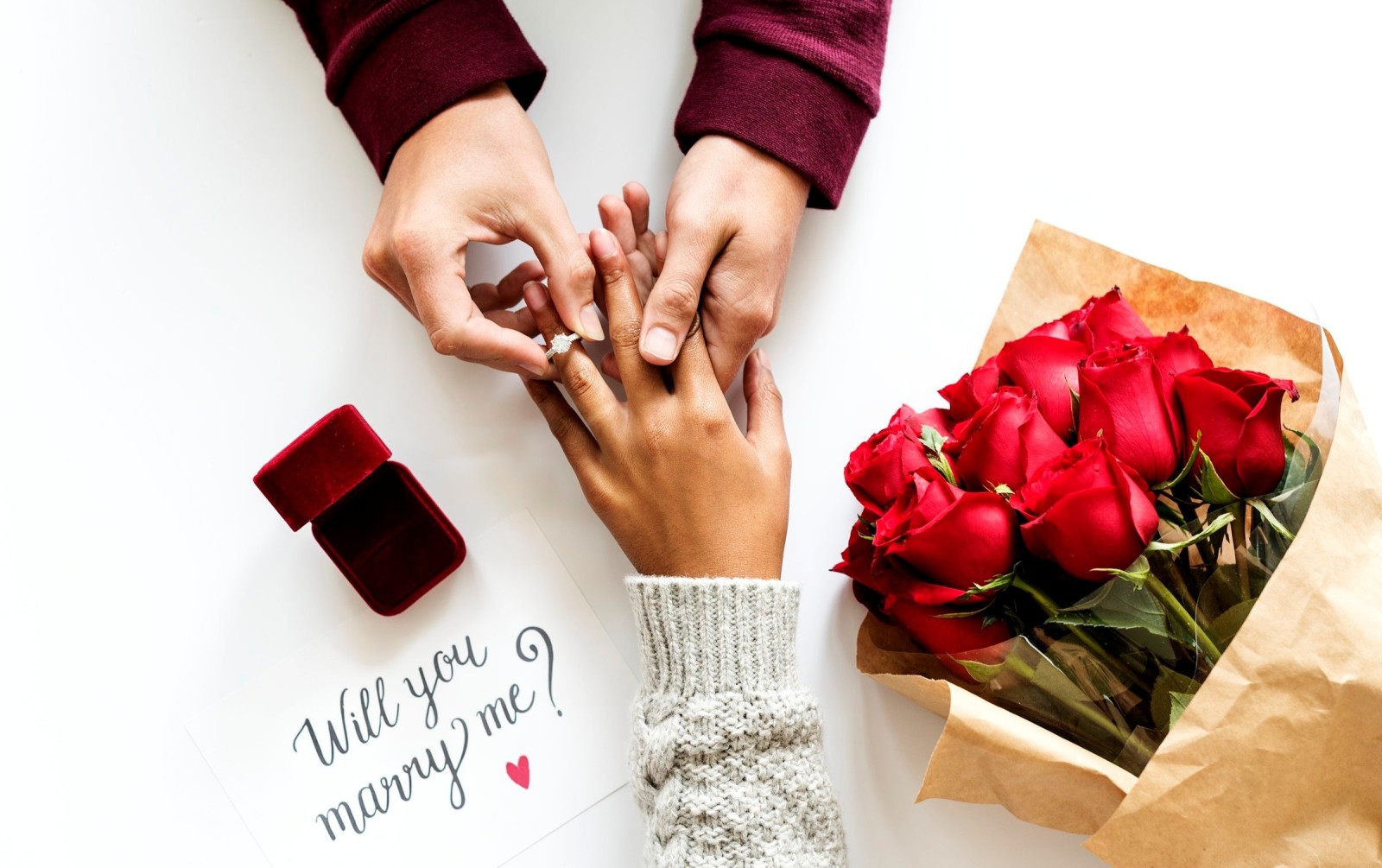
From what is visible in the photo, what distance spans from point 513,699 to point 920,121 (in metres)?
0.60

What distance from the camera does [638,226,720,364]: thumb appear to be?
67 cm

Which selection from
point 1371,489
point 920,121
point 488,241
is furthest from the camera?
point 920,121

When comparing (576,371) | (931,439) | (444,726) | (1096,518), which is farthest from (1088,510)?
(444,726)

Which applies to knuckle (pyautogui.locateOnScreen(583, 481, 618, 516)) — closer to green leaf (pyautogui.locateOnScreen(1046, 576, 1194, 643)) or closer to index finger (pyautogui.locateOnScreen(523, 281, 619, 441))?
index finger (pyautogui.locateOnScreen(523, 281, 619, 441))

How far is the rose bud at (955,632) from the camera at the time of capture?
21.2 inches

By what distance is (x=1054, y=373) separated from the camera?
0.53 metres

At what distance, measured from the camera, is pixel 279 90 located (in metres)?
0.77

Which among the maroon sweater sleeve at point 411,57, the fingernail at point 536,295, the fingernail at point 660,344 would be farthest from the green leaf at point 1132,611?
the maroon sweater sleeve at point 411,57

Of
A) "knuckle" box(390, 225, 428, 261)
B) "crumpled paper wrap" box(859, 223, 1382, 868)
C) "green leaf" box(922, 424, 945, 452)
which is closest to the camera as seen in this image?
"crumpled paper wrap" box(859, 223, 1382, 868)

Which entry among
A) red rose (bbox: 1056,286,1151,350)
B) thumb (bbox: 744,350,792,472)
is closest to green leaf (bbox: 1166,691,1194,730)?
red rose (bbox: 1056,286,1151,350)

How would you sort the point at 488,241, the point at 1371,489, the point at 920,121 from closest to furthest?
the point at 1371,489
the point at 488,241
the point at 920,121

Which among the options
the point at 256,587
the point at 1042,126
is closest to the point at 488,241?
the point at 256,587

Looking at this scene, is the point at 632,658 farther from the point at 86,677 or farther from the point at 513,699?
the point at 86,677

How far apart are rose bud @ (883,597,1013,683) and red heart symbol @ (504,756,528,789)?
0.33 metres
